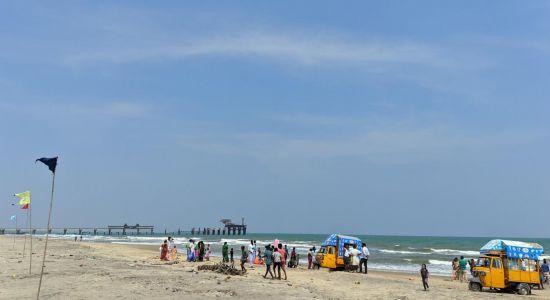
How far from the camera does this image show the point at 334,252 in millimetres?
26609

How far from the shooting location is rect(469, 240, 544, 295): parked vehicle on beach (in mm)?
19953

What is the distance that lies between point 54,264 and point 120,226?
111510 millimetres

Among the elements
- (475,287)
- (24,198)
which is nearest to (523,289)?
(475,287)

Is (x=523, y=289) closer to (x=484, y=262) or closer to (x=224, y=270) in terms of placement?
(x=484, y=262)

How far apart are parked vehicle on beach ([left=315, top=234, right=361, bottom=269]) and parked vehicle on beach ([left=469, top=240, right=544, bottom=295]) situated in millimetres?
7570

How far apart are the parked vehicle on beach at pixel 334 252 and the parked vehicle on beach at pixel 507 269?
24.8ft

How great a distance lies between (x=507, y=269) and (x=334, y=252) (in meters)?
9.06

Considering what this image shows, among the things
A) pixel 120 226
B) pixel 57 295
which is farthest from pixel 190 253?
pixel 120 226

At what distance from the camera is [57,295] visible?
→ 1404 centimetres

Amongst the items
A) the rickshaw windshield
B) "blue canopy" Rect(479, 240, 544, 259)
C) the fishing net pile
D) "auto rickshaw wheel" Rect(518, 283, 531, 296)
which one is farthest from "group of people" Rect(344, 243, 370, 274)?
"auto rickshaw wheel" Rect(518, 283, 531, 296)

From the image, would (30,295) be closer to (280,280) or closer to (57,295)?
(57,295)

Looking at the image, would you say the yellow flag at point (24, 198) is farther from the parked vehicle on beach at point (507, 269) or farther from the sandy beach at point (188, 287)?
the parked vehicle on beach at point (507, 269)

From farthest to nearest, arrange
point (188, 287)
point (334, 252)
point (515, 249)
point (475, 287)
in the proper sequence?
point (334, 252)
point (475, 287)
point (515, 249)
point (188, 287)

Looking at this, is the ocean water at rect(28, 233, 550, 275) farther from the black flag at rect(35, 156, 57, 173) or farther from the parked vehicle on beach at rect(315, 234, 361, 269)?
the black flag at rect(35, 156, 57, 173)
